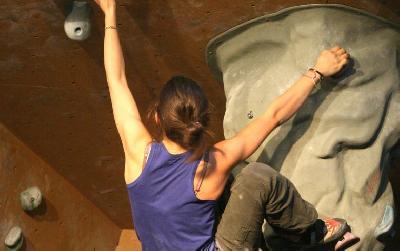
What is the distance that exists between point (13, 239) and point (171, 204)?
1.73 m

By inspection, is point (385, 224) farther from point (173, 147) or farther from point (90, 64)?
point (90, 64)

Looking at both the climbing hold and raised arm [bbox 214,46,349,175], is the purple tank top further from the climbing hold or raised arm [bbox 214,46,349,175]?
the climbing hold

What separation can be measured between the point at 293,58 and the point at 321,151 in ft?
1.14

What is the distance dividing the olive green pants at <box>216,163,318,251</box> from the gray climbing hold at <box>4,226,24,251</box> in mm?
1714

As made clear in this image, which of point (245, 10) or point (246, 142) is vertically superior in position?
point (245, 10)

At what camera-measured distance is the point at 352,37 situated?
6.56 feet

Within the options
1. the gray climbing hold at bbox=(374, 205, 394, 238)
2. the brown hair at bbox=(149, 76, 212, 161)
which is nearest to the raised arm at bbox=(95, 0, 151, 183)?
the brown hair at bbox=(149, 76, 212, 161)

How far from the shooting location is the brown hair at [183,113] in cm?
155

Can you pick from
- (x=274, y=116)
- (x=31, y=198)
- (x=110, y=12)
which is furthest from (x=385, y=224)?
(x=31, y=198)

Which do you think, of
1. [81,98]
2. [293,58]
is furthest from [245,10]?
[81,98]

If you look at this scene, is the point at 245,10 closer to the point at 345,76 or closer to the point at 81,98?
the point at 345,76

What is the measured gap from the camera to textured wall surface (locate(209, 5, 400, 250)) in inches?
73.0

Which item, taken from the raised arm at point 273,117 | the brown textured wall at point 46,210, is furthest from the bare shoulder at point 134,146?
the brown textured wall at point 46,210

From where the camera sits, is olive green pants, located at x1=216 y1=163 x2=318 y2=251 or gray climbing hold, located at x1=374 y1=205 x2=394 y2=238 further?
gray climbing hold, located at x1=374 y1=205 x2=394 y2=238
